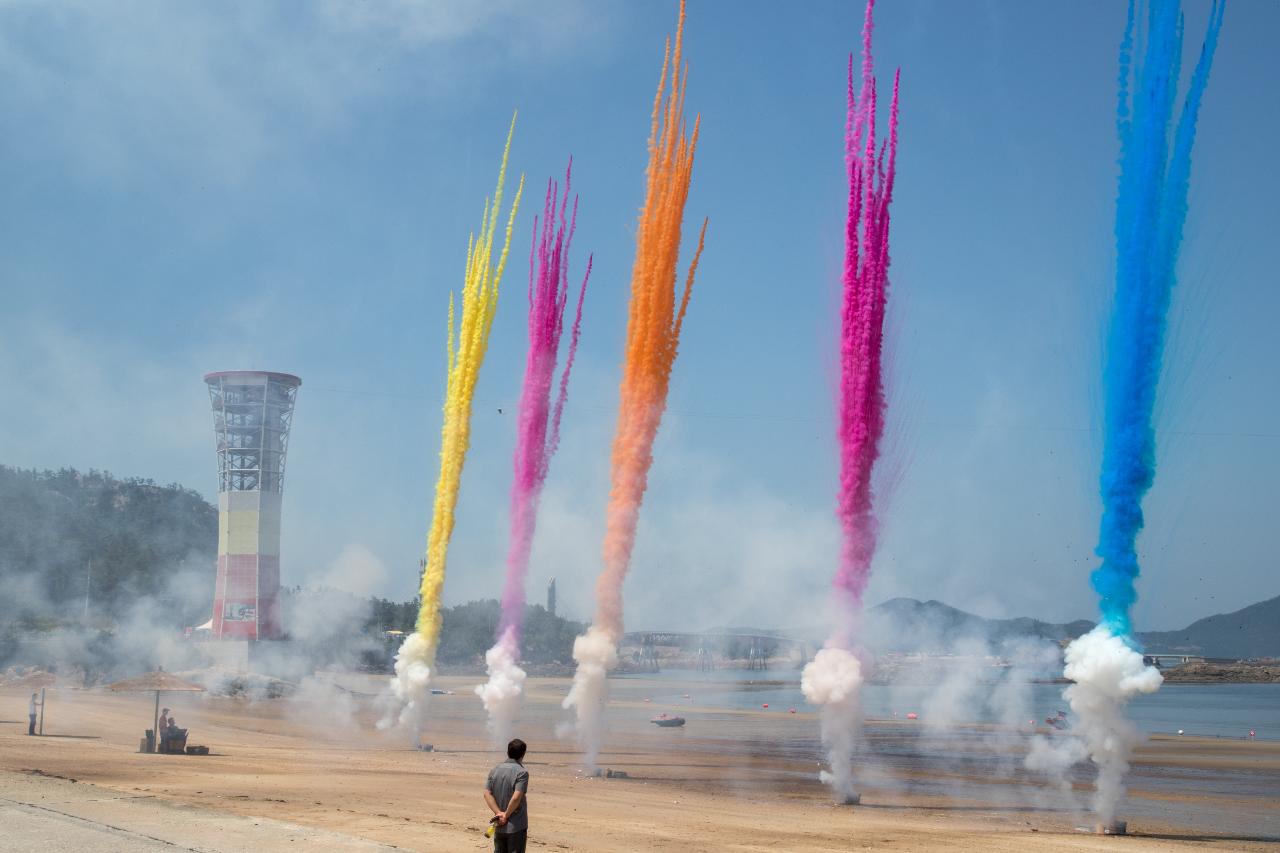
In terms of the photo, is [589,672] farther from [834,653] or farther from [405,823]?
[405,823]

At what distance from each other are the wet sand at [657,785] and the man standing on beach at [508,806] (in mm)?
5294

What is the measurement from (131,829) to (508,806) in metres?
7.66

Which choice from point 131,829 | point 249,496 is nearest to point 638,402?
point 131,829

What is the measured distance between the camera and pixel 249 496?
77.9 metres

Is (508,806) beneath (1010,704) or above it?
above

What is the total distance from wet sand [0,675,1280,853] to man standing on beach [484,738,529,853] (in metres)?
5.29

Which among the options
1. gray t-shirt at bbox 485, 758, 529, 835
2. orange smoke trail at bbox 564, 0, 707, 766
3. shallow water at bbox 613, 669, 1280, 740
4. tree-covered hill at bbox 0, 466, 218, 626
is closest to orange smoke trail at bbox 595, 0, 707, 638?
orange smoke trail at bbox 564, 0, 707, 766

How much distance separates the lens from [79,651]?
77.2 meters

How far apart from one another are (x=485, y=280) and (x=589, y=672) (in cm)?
1519

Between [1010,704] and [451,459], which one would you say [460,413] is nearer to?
[451,459]

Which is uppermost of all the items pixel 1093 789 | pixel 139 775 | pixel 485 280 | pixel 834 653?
pixel 485 280

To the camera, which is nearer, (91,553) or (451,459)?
(451,459)

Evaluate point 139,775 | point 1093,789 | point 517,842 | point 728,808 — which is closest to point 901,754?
point 1093,789

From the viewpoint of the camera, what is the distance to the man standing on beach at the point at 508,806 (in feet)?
36.4
